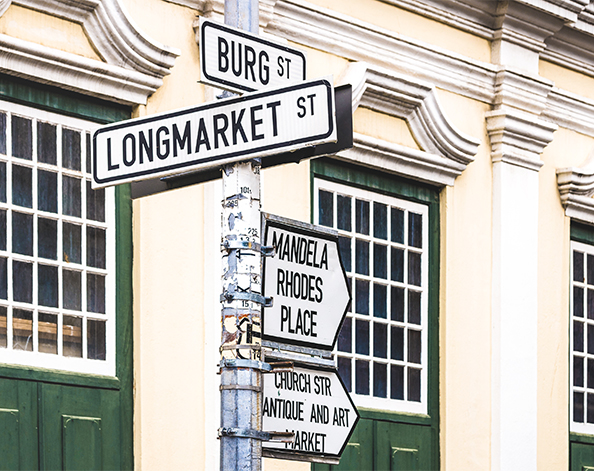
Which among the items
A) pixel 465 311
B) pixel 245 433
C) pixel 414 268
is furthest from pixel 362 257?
pixel 245 433

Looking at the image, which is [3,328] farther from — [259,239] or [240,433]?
[240,433]

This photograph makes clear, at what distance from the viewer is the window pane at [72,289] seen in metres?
8.97

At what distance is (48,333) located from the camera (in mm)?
8852

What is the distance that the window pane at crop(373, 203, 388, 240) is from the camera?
448 inches

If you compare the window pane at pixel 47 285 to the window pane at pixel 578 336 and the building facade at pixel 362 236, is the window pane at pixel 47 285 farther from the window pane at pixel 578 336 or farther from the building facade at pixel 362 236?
the window pane at pixel 578 336

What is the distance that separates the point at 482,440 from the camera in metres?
11.9

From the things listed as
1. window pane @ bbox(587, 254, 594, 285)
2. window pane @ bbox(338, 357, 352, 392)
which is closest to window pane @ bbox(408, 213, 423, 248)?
window pane @ bbox(338, 357, 352, 392)

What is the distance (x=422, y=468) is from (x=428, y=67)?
3.76 m

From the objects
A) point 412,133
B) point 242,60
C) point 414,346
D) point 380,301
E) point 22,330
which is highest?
point 412,133

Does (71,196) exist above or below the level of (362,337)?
above

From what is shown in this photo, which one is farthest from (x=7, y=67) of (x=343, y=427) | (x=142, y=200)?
(x=343, y=427)

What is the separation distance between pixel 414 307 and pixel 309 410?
617 cm

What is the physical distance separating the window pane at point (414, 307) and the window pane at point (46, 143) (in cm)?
403

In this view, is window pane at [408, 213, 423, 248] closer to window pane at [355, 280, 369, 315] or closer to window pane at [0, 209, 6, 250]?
window pane at [355, 280, 369, 315]
